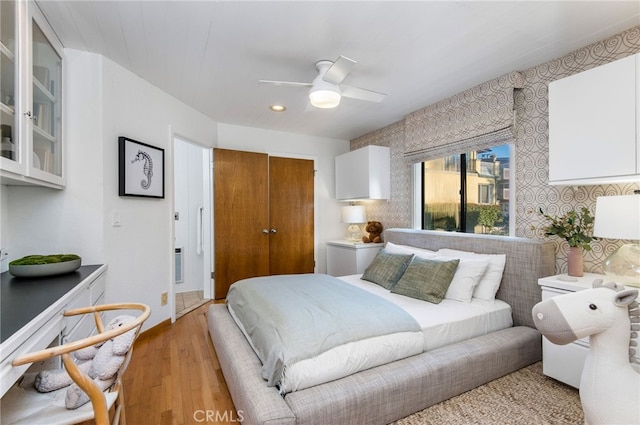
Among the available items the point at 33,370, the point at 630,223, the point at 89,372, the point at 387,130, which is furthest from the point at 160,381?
the point at 387,130

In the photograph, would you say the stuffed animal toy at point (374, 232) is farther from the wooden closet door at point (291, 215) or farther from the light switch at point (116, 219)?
the light switch at point (116, 219)

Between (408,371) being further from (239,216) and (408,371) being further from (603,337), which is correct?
(239,216)

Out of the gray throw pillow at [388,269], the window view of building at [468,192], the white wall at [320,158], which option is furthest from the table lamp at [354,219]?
the gray throw pillow at [388,269]

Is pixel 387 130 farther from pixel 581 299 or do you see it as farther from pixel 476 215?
pixel 581 299

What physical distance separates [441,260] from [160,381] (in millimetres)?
2397

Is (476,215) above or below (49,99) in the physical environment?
below

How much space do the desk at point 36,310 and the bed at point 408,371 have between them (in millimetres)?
878

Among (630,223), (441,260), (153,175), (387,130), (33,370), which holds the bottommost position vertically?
(33,370)

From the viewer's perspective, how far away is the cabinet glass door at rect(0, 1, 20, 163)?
1.43m

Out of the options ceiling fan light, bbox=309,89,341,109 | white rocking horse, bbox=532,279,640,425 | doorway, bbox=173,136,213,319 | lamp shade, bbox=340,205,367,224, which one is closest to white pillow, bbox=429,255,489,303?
white rocking horse, bbox=532,279,640,425

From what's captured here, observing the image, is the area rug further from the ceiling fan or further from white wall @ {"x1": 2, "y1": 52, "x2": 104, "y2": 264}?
white wall @ {"x1": 2, "y1": 52, "x2": 104, "y2": 264}

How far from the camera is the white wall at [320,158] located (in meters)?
4.41

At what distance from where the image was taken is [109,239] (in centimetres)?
236

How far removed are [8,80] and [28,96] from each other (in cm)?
12
